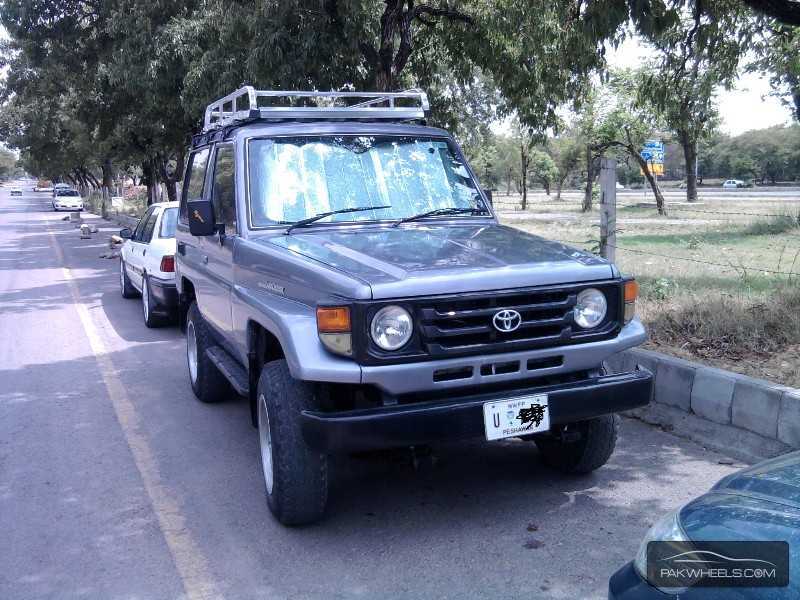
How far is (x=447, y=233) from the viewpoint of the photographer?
511 centimetres

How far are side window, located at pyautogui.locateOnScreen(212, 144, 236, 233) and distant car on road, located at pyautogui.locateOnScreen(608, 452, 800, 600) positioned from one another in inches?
145

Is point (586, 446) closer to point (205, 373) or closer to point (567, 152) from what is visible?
point (205, 373)

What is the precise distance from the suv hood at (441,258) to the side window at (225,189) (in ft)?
1.99

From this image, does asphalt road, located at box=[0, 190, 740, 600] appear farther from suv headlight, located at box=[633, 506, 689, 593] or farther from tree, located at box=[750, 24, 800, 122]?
tree, located at box=[750, 24, 800, 122]

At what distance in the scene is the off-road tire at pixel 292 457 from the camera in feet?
13.9

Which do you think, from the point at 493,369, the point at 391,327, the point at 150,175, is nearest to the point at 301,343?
the point at 391,327

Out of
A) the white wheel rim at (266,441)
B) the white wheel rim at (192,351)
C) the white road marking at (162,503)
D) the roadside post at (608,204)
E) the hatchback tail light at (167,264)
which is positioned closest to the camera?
the white road marking at (162,503)

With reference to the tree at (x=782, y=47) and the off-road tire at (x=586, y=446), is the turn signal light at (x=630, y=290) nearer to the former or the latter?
the off-road tire at (x=586, y=446)

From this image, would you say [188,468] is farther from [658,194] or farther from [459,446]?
[658,194]

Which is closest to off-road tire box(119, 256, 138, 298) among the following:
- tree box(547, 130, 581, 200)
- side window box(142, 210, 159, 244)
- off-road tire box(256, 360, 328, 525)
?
side window box(142, 210, 159, 244)

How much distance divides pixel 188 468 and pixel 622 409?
2940 millimetres

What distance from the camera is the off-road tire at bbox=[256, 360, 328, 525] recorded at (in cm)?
422

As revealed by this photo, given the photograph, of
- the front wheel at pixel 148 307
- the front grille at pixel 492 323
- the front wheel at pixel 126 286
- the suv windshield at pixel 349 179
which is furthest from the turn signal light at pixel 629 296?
the front wheel at pixel 126 286

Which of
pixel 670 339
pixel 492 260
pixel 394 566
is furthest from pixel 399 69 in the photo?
pixel 394 566
